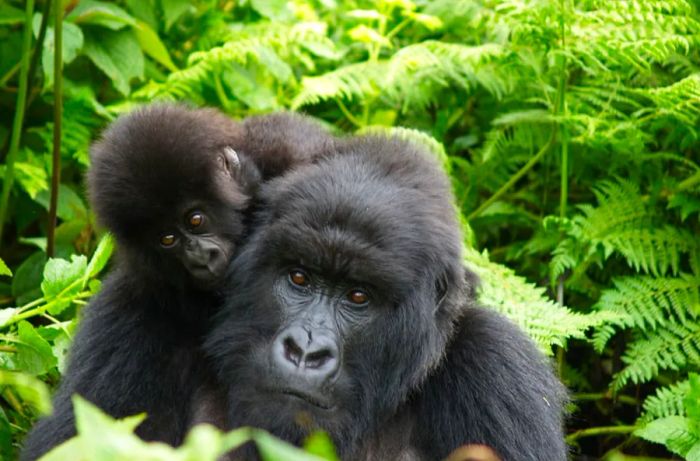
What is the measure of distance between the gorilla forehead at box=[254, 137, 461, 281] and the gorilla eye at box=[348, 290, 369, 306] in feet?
0.23

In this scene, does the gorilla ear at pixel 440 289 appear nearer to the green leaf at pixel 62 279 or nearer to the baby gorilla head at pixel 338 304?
the baby gorilla head at pixel 338 304

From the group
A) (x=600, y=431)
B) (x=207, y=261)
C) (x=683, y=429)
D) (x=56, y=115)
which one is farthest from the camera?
(x=600, y=431)

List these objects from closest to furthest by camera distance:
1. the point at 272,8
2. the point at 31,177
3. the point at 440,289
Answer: the point at 440,289
the point at 31,177
the point at 272,8

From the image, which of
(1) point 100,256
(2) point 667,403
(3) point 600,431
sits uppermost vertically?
(1) point 100,256

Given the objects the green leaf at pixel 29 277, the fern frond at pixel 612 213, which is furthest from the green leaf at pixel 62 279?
the fern frond at pixel 612 213

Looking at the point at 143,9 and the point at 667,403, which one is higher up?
the point at 143,9

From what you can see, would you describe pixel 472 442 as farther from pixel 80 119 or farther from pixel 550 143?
pixel 80 119

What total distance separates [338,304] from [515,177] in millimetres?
2157

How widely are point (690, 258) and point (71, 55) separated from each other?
276cm

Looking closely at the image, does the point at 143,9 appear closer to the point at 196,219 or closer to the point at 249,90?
the point at 249,90

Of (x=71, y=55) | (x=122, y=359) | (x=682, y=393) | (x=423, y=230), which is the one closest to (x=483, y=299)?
(x=682, y=393)

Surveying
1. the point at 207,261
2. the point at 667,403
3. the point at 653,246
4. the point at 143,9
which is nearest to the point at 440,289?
the point at 207,261

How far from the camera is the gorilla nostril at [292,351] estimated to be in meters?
2.77

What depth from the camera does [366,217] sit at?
117 inches
